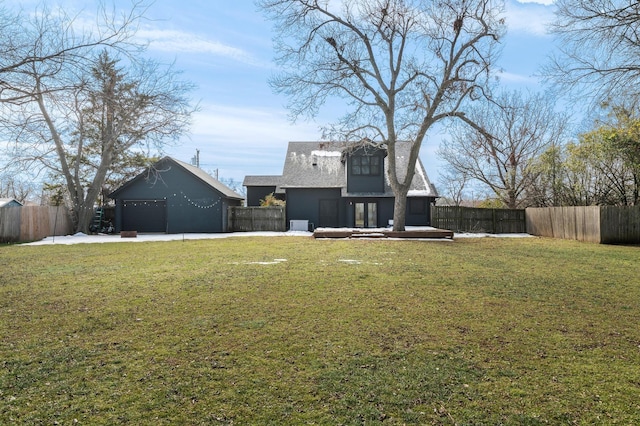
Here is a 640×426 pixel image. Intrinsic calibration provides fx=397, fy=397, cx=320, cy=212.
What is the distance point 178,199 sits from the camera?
23.2m

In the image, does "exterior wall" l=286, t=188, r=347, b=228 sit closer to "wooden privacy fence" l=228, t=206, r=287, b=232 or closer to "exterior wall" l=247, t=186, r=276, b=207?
"wooden privacy fence" l=228, t=206, r=287, b=232

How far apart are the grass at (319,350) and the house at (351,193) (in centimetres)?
1589

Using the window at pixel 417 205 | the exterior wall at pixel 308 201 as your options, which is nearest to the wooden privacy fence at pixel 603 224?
the window at pixel 417 205

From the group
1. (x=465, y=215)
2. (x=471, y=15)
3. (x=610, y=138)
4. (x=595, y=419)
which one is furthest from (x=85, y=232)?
(x=610, y=138)

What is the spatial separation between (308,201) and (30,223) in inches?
544

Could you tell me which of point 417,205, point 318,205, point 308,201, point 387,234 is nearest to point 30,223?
point 308,201

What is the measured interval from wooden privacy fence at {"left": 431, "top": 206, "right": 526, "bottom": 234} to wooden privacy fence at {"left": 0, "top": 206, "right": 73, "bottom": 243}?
20.0 metres

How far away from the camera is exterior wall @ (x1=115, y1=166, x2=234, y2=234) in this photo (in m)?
23.0

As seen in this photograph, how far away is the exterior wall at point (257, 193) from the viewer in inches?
1210

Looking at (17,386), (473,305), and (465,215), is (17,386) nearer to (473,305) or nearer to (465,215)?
(473,305)

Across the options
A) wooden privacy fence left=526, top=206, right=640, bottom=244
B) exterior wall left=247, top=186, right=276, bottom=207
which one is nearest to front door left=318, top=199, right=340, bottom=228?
exterior wall left=247, top=186, right=276, bottom=207

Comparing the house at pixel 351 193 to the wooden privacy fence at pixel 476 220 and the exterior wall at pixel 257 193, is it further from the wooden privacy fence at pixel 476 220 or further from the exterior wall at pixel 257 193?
the exterior wall at pixel 257 193

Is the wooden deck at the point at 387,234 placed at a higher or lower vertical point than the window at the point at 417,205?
lower

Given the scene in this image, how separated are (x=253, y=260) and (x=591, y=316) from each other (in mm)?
7019
